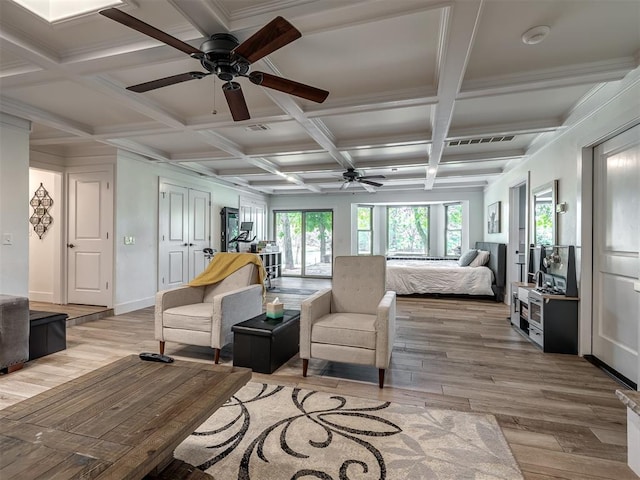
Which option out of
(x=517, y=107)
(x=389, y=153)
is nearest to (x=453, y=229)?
(x=389, y=153)

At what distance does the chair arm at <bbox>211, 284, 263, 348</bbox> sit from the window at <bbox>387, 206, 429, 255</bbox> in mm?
6766

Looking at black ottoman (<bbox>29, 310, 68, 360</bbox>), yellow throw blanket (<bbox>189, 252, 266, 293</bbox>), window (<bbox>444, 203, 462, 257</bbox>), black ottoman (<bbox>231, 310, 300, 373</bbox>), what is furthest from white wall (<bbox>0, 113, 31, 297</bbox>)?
window (<bbox>444, 203, 462, 257</bbox>)

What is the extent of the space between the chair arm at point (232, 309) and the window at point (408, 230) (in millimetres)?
6766

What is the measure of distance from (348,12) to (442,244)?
8196 millimetres

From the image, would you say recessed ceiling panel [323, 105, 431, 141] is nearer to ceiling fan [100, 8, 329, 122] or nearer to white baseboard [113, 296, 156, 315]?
ceiling fan [100, 8, 329, 122]

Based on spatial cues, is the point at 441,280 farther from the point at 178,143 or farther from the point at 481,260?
the point at 178,143

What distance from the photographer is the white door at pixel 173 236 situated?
18.9 feet

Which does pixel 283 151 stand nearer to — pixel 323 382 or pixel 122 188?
pixel 122 188

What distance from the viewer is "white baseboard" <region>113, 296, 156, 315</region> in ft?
16.0

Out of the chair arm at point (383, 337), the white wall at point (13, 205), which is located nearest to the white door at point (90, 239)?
the white wall at point (13, 205)

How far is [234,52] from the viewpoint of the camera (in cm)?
186

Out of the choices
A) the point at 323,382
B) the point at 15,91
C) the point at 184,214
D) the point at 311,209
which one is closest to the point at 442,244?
the point at 311,209

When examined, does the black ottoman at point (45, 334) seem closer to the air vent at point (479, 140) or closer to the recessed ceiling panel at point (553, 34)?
the recessed ceiling panel at point (553, 34)

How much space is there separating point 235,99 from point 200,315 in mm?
1967
